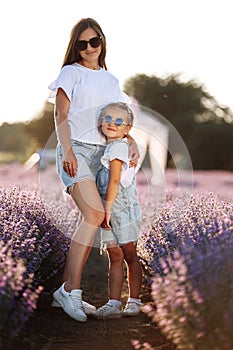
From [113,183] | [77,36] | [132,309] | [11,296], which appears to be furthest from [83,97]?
[11,296]

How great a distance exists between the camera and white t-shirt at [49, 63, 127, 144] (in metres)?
4.86

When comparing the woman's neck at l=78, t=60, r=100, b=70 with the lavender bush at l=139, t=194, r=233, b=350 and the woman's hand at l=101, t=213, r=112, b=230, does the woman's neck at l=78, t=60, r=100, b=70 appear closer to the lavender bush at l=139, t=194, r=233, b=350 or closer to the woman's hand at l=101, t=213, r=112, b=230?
the woman's hand at l=101, t=213, r=112, b=230

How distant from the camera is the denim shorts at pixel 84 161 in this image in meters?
4.76

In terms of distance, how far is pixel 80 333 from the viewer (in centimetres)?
453

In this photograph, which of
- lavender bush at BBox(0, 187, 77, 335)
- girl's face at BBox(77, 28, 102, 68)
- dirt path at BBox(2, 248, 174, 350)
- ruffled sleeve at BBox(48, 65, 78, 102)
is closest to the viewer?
lavender bush at BBox(0, 187, 77, 335)

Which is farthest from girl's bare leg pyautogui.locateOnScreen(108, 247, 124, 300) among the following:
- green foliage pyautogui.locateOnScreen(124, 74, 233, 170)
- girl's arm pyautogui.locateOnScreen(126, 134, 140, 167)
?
green foliage pyautogui.locateOnScreen(124, 74, 233, 170)

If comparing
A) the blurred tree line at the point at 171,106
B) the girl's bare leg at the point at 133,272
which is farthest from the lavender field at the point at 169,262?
the blurred tree line at the point at 171,106

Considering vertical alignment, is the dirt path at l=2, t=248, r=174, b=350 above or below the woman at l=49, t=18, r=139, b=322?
below

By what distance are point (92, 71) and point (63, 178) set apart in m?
0.69

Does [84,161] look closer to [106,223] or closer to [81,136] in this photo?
[81,136]

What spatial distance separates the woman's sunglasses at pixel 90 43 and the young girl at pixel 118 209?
381mm

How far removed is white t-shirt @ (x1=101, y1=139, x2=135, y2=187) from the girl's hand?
17 centimetres

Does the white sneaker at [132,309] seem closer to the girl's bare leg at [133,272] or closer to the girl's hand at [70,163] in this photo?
the girl's bare leg at [133,272]

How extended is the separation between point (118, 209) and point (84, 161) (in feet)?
1.23
